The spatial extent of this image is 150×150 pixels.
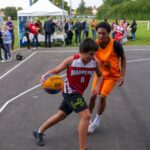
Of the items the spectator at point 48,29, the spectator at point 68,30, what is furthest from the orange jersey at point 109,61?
the spectator at point 68,30

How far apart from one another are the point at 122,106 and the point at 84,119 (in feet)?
10.2

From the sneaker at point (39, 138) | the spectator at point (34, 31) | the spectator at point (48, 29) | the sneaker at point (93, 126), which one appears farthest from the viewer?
the spectator at point (48, 29)

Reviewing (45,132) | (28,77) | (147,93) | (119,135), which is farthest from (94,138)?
(28,77)

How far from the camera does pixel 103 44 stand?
19.3 ft

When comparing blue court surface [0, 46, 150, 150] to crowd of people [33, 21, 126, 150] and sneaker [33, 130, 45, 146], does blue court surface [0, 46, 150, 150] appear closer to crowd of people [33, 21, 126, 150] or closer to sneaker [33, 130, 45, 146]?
sneaker [33, 130, 45, 146]

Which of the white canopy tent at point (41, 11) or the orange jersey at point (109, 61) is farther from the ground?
the white canopy tent at point (41, 11)

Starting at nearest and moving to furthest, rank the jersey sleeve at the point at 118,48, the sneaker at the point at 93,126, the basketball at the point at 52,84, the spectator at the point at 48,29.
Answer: the basketball at the point at 52,84
the jersey sleeve at the point at 118,48
the sneaker at the point at 93,126
the spectator at the point at 48,29

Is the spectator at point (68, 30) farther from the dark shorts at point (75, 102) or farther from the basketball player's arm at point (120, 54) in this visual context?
the dark shorts at point (75, 102)

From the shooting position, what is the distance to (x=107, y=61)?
5984 mm

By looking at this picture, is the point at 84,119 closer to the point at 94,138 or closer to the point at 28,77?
the point at 94,138

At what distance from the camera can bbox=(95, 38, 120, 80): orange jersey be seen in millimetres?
5911

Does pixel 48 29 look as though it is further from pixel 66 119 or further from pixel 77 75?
pixel 77 75

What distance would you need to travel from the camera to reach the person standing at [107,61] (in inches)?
227

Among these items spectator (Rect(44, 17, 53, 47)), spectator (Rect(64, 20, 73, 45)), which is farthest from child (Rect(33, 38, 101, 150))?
spectator (Rect(64, 20, 73, 45))
